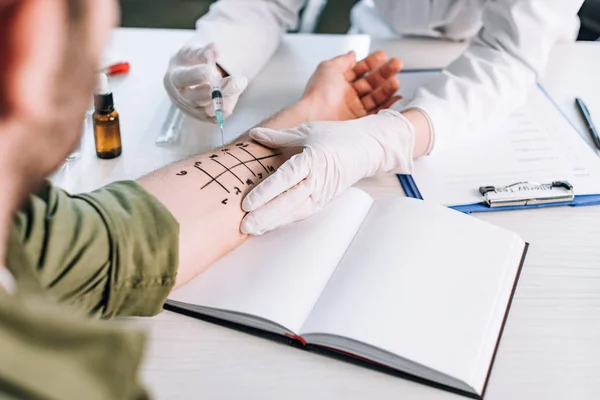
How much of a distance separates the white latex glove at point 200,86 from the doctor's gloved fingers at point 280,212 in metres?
0.30

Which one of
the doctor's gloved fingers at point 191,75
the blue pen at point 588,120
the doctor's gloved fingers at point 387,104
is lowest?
the doctor's gloved fingers at point 191,75

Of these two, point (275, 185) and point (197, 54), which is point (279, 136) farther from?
point (197, 54)

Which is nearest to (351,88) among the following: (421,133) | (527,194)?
(421,133)

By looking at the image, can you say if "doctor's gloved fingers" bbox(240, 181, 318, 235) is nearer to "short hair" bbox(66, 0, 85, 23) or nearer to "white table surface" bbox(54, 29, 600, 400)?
"white table surface" bbox(54, 29, 600, 400)

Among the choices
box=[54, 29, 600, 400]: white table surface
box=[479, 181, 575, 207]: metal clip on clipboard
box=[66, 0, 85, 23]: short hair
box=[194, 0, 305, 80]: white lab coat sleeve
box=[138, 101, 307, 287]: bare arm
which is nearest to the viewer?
box=[66, 0, 85, 23]: short hair

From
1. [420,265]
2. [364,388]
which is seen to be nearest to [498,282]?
[420,265]

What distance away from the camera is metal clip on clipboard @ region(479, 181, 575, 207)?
1009 millimetres

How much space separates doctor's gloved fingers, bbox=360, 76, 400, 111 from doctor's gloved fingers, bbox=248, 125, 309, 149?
0.82 feet

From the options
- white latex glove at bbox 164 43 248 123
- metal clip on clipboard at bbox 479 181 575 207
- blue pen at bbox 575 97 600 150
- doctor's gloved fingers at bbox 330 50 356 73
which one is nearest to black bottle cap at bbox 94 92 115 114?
white latex glove at bbox 164 43 248 123

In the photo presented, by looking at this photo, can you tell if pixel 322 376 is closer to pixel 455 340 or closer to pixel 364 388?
pixel 364 388

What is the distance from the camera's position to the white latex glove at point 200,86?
1.15 m

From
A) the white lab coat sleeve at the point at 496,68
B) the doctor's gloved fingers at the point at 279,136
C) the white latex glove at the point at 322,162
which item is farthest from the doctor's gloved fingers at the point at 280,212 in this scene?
the white lab coat sleeve at the point at 496,68

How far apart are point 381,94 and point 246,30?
37cm

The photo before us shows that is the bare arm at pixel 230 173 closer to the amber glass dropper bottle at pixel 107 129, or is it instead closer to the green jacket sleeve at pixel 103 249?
the green jacket sleeve at pixel 103 249
